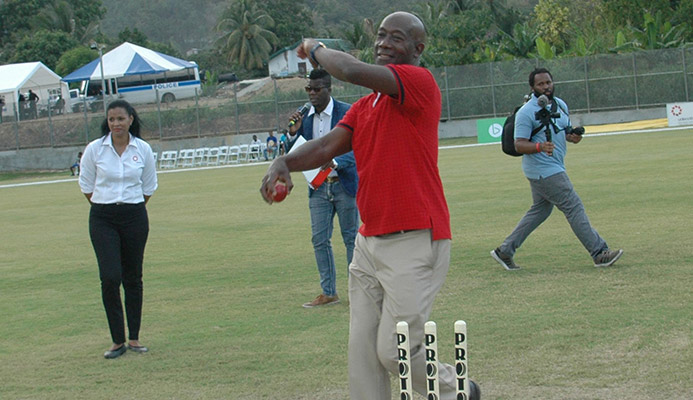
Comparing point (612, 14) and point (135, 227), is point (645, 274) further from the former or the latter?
point (612, 14)

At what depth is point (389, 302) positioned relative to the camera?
15.0 ft

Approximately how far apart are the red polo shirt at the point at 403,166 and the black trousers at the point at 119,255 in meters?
3.37

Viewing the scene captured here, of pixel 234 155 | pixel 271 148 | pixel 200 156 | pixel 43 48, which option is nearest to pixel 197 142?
pixel 234 155

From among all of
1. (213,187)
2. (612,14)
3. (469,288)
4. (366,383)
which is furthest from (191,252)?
(612,14)

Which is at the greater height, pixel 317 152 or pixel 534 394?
pixel 317 152

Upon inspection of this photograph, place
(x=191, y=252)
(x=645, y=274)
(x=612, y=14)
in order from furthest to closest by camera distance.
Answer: (x=612, y=14) → (x=191, y=252) → (x=645, y=274)

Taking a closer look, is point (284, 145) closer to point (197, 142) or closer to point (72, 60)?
point (197, 142)

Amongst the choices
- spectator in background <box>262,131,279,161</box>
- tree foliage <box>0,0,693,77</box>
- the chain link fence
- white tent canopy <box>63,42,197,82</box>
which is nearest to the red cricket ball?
spectator in background <box>262,131,279,161</box>

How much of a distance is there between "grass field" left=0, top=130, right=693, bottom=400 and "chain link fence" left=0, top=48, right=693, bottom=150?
1171 inches

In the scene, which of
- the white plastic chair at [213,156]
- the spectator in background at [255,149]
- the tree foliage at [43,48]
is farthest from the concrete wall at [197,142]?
the tree foliage at [43,48]

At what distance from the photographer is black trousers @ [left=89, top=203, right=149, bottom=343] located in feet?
24.1

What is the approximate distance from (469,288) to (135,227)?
3.48m

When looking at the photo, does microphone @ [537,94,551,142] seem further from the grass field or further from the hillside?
the hillside

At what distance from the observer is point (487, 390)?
5.80 metres
